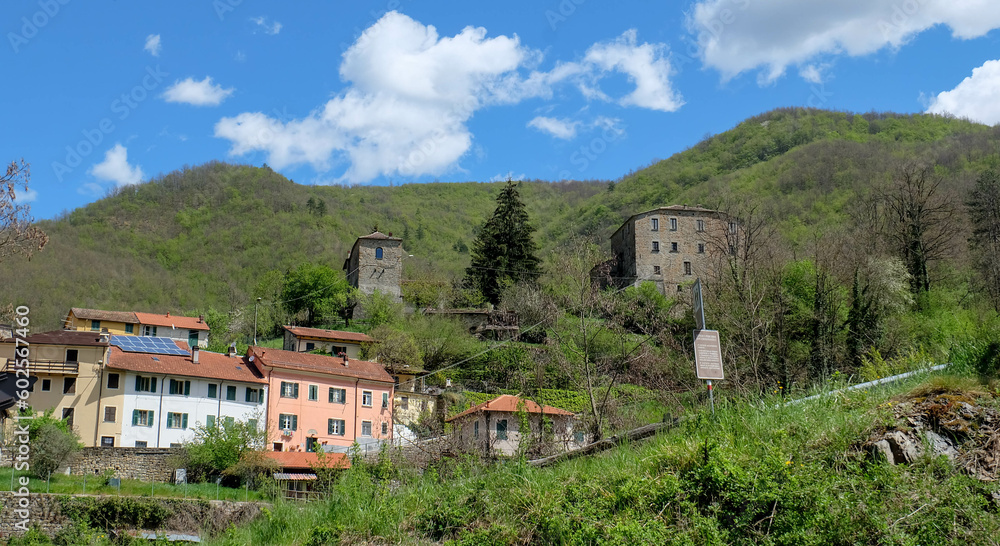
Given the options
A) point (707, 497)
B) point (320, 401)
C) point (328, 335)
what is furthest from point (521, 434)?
point (328, 335)

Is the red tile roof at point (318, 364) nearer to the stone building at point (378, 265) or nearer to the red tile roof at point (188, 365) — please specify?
the red tile roof at point (188, 365)

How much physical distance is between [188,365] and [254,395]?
3946 mm

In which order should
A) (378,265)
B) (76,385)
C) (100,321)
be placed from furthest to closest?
1. (378,265)
2. (100,321)
3. (76,385)

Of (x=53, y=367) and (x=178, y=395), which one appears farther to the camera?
(x=178, y=395)

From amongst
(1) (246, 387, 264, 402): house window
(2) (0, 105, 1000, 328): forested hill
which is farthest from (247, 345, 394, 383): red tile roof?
(2) (0, 105, 1000, 328): forested hill

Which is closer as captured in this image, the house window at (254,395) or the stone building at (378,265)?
the house window at (254,395)

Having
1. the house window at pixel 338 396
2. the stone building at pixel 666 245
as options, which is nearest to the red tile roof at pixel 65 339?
A: the house window at pixel 338 396

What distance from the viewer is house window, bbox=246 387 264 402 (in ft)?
140

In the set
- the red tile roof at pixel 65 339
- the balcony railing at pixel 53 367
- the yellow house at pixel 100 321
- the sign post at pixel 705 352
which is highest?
the yellow house at pixel 100 321

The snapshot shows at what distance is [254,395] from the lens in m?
42.8

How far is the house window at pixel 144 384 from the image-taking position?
128ft

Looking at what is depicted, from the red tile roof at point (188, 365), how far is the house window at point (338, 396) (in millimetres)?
4018

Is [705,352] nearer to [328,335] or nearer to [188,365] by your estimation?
[188,365]

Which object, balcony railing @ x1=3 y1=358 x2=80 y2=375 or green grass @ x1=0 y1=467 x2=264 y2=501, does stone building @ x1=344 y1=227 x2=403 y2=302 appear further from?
green grass @ x1=0 y1=467 x2=264 y2=501
